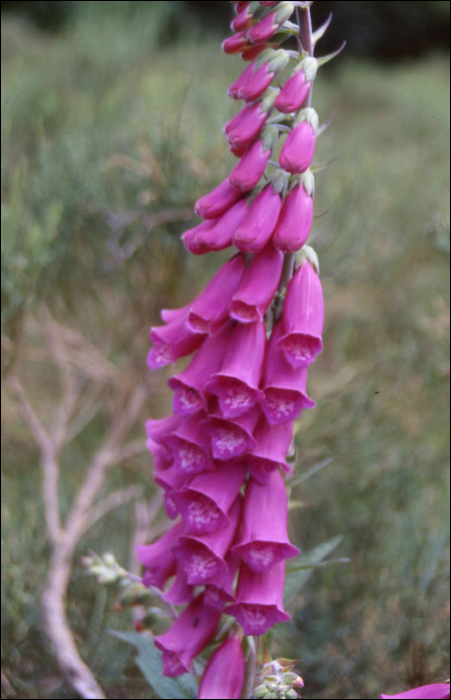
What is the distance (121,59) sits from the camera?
2.80 meters

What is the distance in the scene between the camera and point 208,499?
20.7 inches

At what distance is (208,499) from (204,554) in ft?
0.13

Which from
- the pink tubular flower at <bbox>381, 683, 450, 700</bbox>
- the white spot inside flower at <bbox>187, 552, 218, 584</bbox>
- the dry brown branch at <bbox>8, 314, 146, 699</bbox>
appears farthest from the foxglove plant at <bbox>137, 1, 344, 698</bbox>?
the dry brown branch at <bbox>8, 314, 146, 699</bbox>

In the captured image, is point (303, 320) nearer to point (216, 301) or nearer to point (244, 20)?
point (216, 301)

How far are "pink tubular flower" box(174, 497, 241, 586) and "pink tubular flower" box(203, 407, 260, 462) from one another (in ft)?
0.21

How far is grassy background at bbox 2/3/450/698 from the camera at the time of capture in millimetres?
977

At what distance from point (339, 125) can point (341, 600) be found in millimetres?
2820

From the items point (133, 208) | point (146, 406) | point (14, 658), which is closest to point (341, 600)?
point (14, 658)

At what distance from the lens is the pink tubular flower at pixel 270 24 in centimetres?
47

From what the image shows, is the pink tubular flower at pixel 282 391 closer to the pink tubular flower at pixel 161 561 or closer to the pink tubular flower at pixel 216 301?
the pink tubular flower at pixel 216 301

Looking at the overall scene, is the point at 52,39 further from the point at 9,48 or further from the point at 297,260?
the point at 297,260

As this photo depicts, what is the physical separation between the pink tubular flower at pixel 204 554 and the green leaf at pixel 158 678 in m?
0.14

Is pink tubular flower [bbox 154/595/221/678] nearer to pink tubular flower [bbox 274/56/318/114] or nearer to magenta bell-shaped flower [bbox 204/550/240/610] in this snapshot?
magenta bell-shaped flower [bbox 204/550/240/610]

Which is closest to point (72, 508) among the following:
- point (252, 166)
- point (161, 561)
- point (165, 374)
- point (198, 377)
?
point (165, 374)
